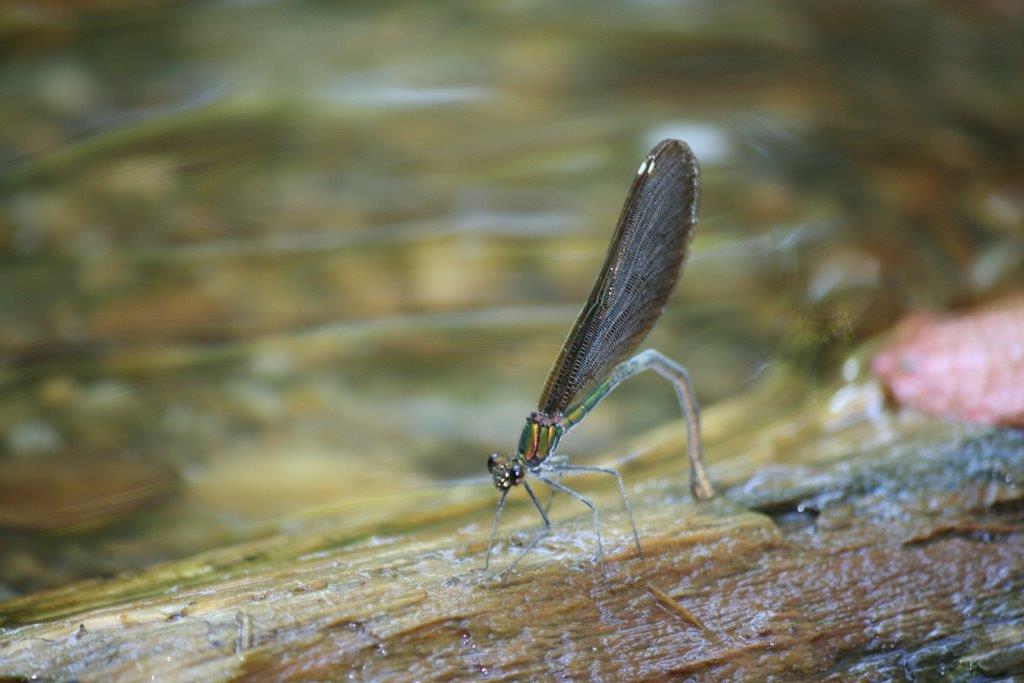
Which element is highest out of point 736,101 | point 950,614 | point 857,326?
point 736,101

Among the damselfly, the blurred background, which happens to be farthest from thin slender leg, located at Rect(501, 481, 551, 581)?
the blurred background

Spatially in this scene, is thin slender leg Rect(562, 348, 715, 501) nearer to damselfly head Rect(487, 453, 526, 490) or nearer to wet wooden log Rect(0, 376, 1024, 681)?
wet wooden log Rect(0, 376, 1024, 681)

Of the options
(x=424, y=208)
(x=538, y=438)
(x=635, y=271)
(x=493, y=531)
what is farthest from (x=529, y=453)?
(x=424, y=208)

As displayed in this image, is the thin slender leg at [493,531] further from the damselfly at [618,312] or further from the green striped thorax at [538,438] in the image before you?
the green striped thorax at [538,438]

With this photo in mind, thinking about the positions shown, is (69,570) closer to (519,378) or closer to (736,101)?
(519,378)

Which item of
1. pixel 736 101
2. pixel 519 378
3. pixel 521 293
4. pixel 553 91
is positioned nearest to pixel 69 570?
pixel 519 378

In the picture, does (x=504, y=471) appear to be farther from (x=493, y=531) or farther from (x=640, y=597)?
(x=640, y=597)
